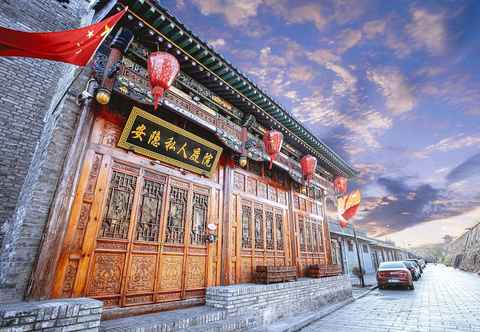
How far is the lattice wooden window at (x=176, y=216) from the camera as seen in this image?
5.40 meters

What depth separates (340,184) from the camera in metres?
12.1

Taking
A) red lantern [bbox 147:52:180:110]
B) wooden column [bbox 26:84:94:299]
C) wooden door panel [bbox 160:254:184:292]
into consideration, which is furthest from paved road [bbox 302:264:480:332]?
red lantern [bbox 147:52:180:110]

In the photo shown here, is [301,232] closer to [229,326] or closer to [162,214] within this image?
[229,326]

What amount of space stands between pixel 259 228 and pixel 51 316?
567cm

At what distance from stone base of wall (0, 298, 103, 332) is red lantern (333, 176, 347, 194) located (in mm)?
11351

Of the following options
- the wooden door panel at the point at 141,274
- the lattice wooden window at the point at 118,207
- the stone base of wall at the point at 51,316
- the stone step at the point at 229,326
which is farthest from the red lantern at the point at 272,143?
the stone base of wall at the point at 51,316

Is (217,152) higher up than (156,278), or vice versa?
(217,152)

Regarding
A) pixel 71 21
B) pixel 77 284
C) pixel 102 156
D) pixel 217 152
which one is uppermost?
pixel 71 21

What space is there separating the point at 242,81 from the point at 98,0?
360cm

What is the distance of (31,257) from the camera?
11.4ft

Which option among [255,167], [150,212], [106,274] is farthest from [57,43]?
[255,167]

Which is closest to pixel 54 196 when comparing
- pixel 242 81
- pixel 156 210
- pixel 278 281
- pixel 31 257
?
pixel 31 257

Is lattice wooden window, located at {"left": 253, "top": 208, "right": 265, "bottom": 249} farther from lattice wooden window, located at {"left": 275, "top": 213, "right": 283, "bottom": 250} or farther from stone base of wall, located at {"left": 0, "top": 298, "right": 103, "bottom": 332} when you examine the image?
stone base of wall, located at {"left": 0, "top": 298, "right": 103, "bottom": 332}

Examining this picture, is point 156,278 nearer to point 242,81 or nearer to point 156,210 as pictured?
point 156,210
